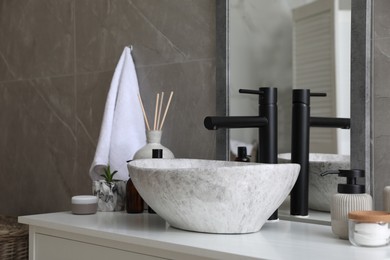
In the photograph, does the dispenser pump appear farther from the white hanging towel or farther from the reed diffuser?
the white hanging towel

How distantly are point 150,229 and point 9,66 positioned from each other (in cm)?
143

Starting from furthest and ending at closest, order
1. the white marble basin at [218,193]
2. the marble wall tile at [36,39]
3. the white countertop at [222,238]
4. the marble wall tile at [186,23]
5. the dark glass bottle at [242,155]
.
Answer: the marble wall tile at [36,39] < the marble wall tile at [186,23] < the dark glass bottle at [242,155] < the white marble basin at [218,193] < the white countertop at [222,238]

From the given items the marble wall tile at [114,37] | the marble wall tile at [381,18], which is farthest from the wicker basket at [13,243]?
the marble wall tile at [381,18]

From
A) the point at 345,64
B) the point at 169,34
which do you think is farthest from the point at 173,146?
A: the point at 345,64

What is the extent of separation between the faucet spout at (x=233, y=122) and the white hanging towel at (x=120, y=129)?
1.57 ft

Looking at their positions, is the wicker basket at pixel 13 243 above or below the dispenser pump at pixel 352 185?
below

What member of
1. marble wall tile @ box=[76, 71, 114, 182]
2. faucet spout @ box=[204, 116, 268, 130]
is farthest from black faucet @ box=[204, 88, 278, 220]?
marble wall tile @ box=[76, 71, 114, 182]

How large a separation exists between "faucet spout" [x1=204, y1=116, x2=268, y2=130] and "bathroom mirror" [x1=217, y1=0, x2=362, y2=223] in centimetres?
9

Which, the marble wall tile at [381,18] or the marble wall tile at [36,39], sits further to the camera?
the marble wall tile at [36,39]

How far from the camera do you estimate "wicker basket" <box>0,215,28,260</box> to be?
2076mm

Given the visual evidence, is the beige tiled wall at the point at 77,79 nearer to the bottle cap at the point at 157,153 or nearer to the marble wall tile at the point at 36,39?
the marble wall tile at the point at 36,39

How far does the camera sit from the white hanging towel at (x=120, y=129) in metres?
1.87

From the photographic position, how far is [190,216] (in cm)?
129

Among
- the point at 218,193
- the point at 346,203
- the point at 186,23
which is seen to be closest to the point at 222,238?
the point at 218,193
